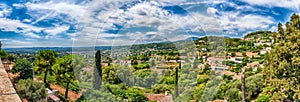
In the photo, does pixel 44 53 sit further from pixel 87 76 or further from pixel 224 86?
pixel 224 86

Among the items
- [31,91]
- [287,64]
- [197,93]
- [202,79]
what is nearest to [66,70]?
[31,91]

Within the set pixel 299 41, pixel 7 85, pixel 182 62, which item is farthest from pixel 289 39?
pixel 7 85

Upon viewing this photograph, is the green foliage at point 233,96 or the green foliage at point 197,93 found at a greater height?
the green foliage at point 197,93

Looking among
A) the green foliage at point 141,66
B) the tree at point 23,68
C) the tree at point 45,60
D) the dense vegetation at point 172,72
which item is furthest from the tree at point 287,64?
the tree at point 23,68

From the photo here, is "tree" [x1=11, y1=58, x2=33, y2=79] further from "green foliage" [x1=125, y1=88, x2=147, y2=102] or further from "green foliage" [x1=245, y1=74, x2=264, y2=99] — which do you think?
"green foliage" [x1=245, y1=74, x2=264, y2=99]

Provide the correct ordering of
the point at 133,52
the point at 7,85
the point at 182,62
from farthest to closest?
the point at 182,62, the point at 133,52, the point at 7,85

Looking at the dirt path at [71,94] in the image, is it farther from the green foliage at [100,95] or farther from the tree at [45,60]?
the green foliage at [100,95]
